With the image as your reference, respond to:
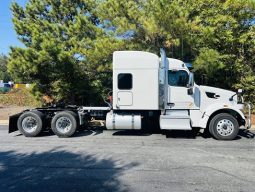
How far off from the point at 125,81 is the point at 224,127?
11.4ft

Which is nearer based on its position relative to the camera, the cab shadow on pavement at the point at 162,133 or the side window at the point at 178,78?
the side window at the point at 178,78

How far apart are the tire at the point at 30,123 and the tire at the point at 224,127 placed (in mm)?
5648

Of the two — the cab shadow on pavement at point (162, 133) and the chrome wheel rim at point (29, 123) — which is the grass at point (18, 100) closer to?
the cab shadow on pavement at point (162, 133)

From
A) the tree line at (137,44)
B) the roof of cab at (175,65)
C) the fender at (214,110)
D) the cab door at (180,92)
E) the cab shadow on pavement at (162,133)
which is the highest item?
the tree line at (137,44)

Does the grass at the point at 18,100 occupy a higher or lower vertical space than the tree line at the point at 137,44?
lower

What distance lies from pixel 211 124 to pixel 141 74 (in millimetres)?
2733

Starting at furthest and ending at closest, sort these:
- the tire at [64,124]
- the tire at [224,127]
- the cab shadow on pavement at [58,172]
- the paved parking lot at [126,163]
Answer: the tire at [64,124]
the tire at [224,127]
the paved parking lot at [126,163]
the cab shadow on pavement at [58,172]

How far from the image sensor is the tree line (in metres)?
14.8

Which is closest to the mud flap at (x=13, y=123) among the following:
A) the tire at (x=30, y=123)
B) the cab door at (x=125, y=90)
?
the tire at (x=30, y=123)

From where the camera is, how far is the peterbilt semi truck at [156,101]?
37.3 ft

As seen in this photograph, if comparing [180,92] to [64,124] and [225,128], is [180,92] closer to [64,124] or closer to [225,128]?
[225,128]

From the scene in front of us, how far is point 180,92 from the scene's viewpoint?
11.6 metres

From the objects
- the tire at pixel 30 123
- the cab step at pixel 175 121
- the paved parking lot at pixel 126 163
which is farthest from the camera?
the tire at pixel 30 123

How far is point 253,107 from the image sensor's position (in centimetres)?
1731
